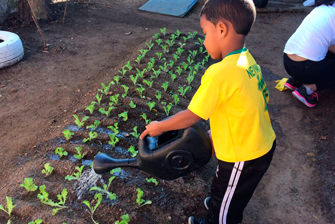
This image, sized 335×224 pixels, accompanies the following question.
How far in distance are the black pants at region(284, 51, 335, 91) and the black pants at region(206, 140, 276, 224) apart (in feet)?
7.33

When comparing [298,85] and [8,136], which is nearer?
[8,136]

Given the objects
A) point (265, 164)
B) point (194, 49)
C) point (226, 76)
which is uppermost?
point (226, 76)

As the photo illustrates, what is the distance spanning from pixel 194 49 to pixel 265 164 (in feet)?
11.1

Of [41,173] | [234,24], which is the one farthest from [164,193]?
[234,24]

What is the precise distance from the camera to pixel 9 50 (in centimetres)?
431

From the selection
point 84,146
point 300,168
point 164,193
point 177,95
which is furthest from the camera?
point 177,95

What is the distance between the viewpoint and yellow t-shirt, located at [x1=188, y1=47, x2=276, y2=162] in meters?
1.64

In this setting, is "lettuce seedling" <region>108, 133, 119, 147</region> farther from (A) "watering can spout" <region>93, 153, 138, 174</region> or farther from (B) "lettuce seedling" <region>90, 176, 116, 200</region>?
(A) "watering can spout" <region>93, 153, 138, 174</region>

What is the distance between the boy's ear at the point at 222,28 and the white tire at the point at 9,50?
3655 mm

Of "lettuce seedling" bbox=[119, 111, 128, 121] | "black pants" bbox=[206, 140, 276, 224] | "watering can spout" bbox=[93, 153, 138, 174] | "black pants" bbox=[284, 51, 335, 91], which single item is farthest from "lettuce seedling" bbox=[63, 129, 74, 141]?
"black pants" bbox=[284, 51, 335, 91]

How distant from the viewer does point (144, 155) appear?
193cm

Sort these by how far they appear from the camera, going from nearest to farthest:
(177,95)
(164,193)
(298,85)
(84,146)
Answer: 1. (164,193)
2. (84,146)
3. (177,95)
4. (298,85)

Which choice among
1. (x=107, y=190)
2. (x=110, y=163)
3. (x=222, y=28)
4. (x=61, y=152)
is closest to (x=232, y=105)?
(x=222, y=28)

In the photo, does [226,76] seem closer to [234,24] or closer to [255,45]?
[234,24]
